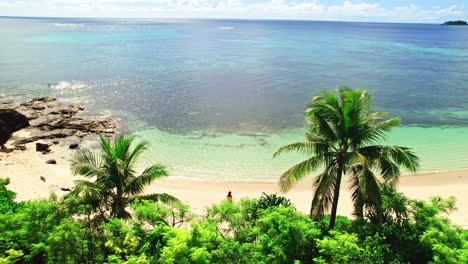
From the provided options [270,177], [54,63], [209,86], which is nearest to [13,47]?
[54,63]

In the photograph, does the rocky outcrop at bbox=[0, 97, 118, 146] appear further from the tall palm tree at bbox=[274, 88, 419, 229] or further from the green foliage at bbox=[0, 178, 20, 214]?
the tall palm tree at bbox=[274, 88, 419, 229]

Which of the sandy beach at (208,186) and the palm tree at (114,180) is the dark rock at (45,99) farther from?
the palm tree at (114,180)

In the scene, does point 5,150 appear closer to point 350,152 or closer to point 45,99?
point 45,99

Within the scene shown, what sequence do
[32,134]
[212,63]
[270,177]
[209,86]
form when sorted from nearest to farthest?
[270,177], [32,134], [209,86], [212,63]

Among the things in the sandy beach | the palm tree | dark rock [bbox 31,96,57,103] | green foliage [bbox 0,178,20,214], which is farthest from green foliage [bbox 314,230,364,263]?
dark rock [bbox 31,96,57,103]

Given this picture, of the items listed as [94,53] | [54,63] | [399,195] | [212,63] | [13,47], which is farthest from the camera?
[13,47]

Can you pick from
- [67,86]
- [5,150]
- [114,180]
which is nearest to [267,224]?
[114,180]

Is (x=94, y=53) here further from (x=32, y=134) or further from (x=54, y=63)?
(x=32, y=134)
